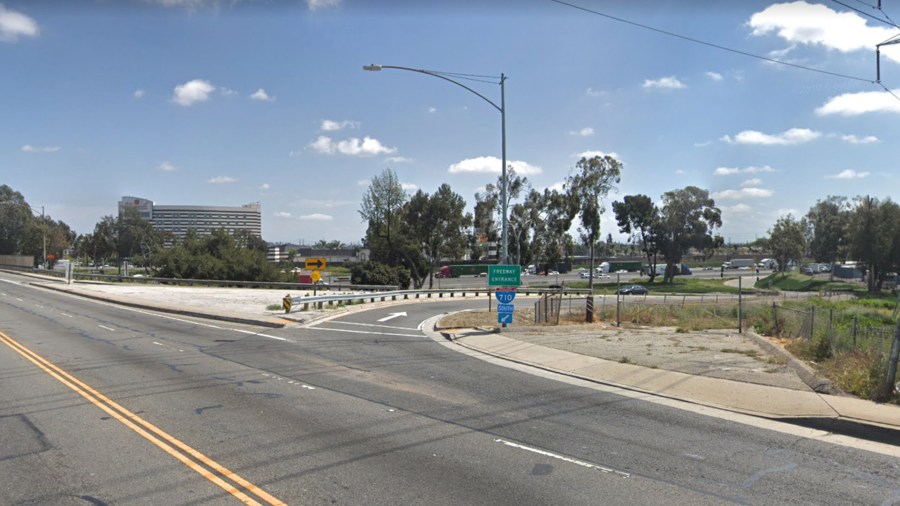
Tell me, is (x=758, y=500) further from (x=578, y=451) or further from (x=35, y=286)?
(x=35, y=286)

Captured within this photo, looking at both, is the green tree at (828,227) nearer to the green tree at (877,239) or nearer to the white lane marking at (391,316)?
the green tree at (877,239)

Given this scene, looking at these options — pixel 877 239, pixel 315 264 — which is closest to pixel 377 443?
pixel 315 264

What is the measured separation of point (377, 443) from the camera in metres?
7.10

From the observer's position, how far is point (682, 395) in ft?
32.1

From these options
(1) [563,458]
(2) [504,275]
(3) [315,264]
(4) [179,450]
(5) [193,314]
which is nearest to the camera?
(1) [563,458]

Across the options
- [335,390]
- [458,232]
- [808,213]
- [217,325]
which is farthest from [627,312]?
[808,213]

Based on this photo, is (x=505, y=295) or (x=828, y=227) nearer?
(x=505, y=295)

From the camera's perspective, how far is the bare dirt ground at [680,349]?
36.4 ft

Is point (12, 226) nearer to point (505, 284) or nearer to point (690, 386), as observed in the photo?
point (505, 284)

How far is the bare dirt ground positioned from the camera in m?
11.1

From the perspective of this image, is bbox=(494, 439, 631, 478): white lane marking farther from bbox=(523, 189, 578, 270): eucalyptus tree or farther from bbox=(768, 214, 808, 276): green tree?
bbox=(768, 214, 808, 276): green tree

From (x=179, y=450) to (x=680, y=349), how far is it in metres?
11.7

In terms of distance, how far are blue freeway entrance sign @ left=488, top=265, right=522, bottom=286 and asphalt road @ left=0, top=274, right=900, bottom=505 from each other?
6.66 metres

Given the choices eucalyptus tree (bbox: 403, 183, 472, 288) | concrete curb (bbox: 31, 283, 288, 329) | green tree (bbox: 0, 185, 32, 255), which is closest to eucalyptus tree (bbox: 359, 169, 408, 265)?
eucalyptus tree (bbox: 403, 183, 472, 288)
